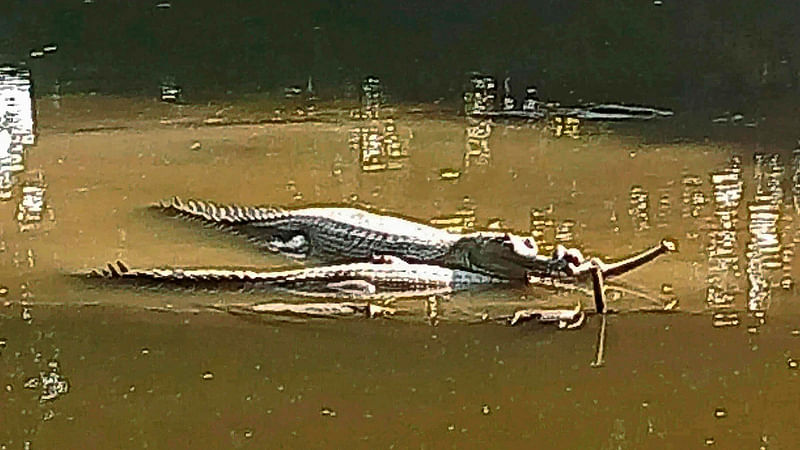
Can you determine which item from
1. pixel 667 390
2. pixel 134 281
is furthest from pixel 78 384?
A: pixel 667 390

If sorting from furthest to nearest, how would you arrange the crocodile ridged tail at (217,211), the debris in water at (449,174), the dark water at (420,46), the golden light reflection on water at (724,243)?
1. the dark water at (420,46)
2. the debris in water at (449,174)
3. the crocodile ridged tail at (217,211)
4. the golden light reflection on water at (724,243)

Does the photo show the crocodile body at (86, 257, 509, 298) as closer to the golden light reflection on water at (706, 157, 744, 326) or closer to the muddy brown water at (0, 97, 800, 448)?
the muddy brown water at (0, 97, 800, 448)

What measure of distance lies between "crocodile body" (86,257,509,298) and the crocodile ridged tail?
0.25 meters

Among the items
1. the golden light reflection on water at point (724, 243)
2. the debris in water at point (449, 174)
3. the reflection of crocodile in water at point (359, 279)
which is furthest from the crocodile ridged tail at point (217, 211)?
the golden light reflection on water at point (724, 243)

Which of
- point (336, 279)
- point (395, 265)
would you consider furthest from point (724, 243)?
point (336, 279)

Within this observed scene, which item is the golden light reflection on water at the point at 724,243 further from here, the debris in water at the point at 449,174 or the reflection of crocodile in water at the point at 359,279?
the debris in water at the point at 449,174

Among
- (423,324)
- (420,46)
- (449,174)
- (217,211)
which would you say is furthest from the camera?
(420,46)

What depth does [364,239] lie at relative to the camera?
2547mm

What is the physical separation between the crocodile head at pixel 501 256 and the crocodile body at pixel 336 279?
0.7 inches

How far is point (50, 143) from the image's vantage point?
10.6ft

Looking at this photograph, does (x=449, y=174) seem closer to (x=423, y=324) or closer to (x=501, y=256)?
(x=501, y=256)

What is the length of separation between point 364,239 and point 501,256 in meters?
0.26

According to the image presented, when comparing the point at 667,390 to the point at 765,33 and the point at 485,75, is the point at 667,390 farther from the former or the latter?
the point at 765,33

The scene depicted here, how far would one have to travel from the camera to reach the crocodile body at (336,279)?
241 cm
